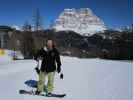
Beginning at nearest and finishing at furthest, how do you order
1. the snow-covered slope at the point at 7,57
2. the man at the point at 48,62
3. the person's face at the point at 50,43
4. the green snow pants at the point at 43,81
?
the person's face at the point at 50,43 → the man at the point at 48,62 → the green snow pants at the point at 43,81 → the snow-covered slope at the point at 7,57

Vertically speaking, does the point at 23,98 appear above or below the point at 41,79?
below

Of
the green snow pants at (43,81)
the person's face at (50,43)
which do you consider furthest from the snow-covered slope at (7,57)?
the person's face at (50,43)

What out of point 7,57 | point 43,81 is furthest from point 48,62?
point 7,57

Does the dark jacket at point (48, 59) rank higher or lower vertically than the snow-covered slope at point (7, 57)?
higher

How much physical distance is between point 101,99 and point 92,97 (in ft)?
1.20

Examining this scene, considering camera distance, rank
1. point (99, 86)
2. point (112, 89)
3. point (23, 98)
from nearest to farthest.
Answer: point (23, 98), point (112, 89), point (99, 86)

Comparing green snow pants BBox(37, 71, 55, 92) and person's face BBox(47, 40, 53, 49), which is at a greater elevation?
person's face BBox(47, 40, 53, 49)

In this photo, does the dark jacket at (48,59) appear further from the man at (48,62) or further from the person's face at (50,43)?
the person's face at (50,43)

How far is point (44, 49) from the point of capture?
26.3ft

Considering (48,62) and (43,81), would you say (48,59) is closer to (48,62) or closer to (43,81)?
(48,62)

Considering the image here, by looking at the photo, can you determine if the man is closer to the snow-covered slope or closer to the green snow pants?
the green snow pants

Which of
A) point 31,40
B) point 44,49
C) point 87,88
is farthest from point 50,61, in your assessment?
point 31,40

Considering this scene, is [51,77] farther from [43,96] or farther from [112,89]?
[112,89]

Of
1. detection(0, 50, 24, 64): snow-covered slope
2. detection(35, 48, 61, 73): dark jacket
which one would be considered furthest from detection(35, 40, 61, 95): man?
detection(0, 50, 24, 64): snow-covered slope
